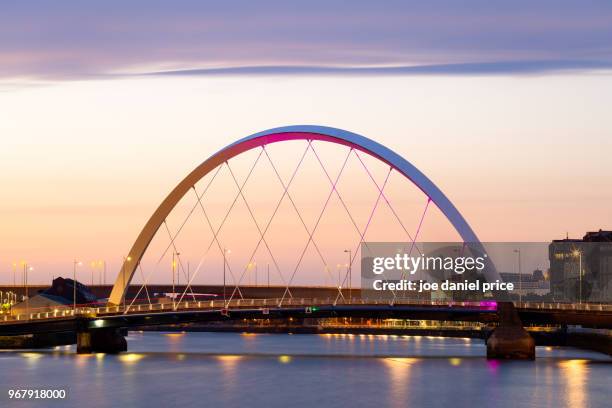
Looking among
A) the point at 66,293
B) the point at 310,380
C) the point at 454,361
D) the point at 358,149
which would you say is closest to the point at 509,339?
the point at 454,361

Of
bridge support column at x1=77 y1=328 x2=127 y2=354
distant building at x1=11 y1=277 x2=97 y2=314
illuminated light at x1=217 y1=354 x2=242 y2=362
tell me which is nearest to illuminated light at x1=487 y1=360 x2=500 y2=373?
illuminated light at x1=217 y1=354 x2=242 y2=362

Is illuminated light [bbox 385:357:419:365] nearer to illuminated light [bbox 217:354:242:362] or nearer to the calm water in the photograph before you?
the calm water

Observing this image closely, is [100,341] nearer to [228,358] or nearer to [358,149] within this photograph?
[228,358]

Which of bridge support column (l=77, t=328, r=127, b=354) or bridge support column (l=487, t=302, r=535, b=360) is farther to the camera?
bridge support column (l=77, t=328, r=127, b=354)

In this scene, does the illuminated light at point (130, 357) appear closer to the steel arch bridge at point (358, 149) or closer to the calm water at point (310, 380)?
the calm water at point (310, 380)

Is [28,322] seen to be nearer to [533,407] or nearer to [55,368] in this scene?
[55,368]

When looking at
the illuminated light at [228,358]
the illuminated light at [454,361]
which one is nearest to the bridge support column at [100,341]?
the illuminated light at [228,358]
